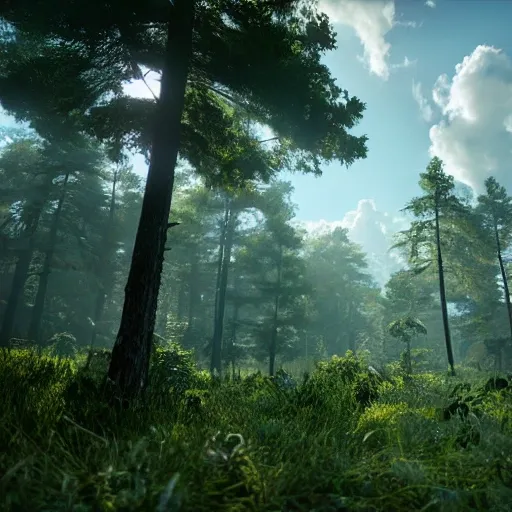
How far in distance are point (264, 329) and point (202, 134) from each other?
2226cm

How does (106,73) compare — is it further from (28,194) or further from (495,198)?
(495,198)

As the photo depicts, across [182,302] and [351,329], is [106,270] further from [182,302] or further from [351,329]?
[351,329]

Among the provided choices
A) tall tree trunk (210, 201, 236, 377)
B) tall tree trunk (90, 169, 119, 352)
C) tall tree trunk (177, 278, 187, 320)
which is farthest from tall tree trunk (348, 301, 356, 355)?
tall tree trunk (90, 169, 119, 352)

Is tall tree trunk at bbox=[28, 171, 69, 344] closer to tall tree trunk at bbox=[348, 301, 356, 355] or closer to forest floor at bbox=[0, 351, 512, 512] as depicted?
forest floor at bbox=[0, 351, 512, 512]

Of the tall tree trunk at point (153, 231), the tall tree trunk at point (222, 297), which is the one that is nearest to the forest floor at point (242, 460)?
the tall tree trunk at point (153, 231)

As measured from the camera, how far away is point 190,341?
102ft

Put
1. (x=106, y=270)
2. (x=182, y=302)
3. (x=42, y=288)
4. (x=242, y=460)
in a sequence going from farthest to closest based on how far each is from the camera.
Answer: (x=182, y=302) → (x=106, y=270) → (x=42, y=288) → (x=242, y=460)

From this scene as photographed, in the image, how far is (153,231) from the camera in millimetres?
5578

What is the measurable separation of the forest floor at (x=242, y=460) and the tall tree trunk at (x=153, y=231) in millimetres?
723

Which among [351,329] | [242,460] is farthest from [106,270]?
[351,329]

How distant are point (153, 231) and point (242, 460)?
161 inches

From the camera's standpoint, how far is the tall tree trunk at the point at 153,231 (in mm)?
5066

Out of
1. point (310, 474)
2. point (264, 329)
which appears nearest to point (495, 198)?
point (264, 329)

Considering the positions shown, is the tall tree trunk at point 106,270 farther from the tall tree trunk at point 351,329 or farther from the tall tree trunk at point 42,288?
the tall tree trunk at point 351,329
